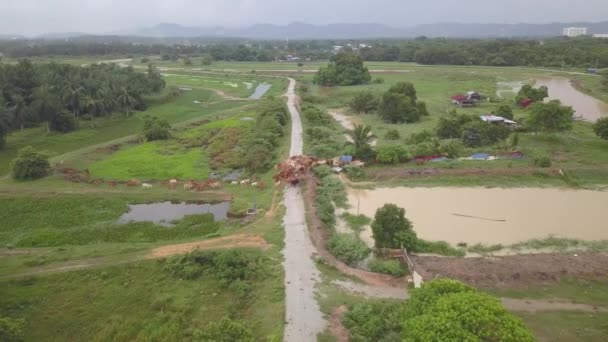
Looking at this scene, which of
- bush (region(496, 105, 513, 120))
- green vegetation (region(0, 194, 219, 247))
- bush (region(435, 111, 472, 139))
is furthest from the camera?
bush (region(496, 105, 513, 120))

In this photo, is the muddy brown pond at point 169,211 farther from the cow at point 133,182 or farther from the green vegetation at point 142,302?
the green vegetation at point 142,302

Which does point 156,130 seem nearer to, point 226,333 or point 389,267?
point 389,267

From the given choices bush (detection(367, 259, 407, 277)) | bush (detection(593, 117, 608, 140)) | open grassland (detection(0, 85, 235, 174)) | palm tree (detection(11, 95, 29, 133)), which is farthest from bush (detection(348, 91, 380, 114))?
palm tree (detection(11, 95, 29, 133))

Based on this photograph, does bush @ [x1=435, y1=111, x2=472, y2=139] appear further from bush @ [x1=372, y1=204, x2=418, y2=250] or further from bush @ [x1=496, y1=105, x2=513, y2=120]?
bush @ [x1=372, y1=204, x2=418, y2=250]

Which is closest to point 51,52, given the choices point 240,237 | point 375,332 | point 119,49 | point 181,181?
point 119,49

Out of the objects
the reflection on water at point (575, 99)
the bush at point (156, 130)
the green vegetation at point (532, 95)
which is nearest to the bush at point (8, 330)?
the bush at point (156, 130)

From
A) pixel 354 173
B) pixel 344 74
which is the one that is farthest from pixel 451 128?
pixel 344 74

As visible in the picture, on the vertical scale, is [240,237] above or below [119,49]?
below

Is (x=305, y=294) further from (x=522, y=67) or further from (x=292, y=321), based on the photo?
(x=522, y=67)
